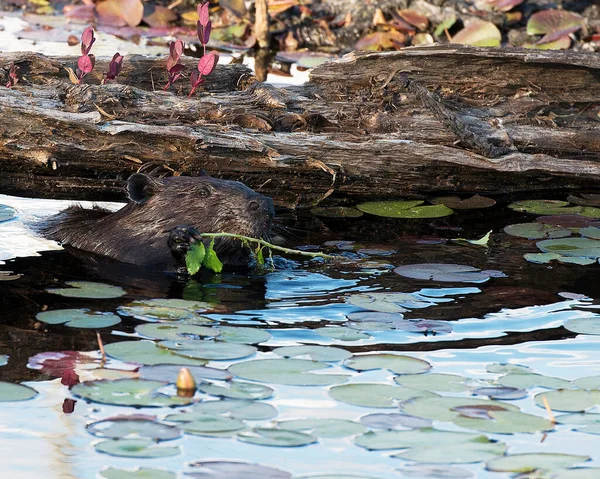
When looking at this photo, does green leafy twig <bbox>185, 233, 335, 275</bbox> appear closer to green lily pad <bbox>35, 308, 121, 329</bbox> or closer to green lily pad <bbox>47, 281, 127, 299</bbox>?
green lily pad <bbox>47, 281, 127, 299</bbox>

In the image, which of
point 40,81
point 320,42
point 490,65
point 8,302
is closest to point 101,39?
point 320,42

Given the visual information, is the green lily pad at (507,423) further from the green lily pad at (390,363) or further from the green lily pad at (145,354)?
the green lily pad at (145,354)

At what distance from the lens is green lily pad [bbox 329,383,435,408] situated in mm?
3664

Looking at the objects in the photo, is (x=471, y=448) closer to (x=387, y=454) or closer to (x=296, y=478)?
(x=387, y=454)

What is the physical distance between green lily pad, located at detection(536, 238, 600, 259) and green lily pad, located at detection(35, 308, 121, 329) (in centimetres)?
260

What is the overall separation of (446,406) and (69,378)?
1364mm

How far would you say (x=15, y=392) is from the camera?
3723 millimetres

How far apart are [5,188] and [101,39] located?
20.4 ft

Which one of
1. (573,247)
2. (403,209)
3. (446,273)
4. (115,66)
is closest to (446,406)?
(446,273)

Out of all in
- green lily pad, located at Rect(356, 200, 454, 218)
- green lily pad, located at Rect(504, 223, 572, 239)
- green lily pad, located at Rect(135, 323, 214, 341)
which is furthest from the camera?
green lily pad, located at Rect(356, 200, 454, 218)

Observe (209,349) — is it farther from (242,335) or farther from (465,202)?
(465,202)

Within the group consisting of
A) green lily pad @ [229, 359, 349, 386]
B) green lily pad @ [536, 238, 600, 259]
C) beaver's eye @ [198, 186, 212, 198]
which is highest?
beaver's eye @ [198, 186, 212, 198]

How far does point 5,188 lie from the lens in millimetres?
6441

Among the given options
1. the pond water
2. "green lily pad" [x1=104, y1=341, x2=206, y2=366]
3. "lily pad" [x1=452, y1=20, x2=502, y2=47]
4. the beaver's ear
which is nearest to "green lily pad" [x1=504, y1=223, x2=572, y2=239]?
the pond water
